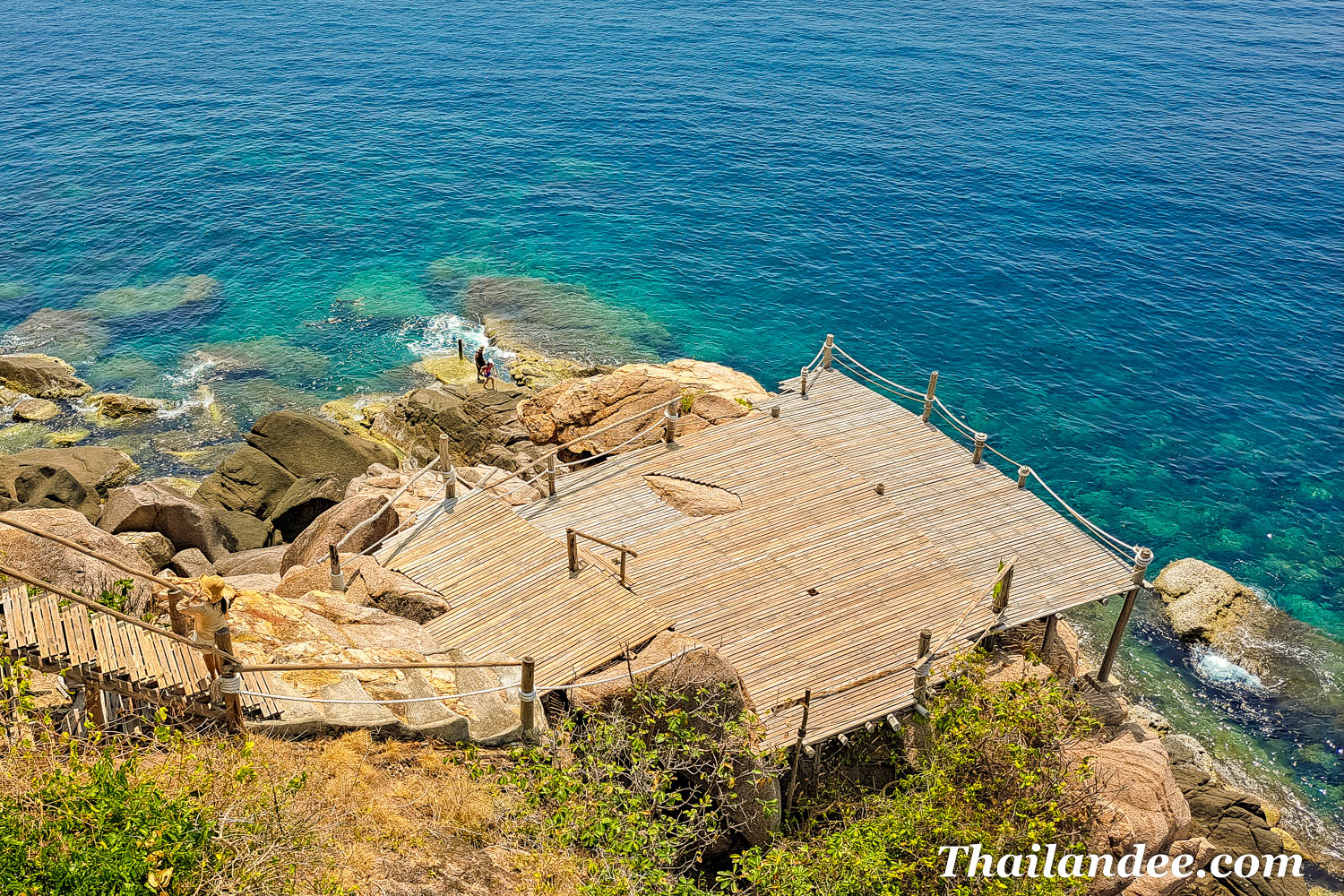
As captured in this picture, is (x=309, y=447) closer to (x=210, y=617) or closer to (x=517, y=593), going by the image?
(x=517, y=593)

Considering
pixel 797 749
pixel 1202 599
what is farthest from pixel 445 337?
pixel 1202 599

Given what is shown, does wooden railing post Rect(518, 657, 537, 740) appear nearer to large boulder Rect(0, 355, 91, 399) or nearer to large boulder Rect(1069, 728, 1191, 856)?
large boulder Rect(1069, 728, 1191, 856)

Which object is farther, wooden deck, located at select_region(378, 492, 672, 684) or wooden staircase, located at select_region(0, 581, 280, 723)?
wooden deck, located at select_region(378, 492, 672, 684)

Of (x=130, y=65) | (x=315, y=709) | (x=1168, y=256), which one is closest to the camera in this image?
(x=315, y=709)

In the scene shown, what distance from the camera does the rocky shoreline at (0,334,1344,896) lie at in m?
19.0

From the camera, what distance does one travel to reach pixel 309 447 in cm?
3731

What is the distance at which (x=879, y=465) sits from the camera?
27500 mm

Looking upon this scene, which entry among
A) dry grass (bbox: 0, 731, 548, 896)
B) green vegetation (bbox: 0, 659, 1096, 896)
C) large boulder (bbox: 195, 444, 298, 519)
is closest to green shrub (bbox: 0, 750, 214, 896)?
green vegetation (bbox: 0, 659, 1096, 896)

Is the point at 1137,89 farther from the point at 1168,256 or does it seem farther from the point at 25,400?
the point at 25,400

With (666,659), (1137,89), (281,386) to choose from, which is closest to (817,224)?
(281,386)

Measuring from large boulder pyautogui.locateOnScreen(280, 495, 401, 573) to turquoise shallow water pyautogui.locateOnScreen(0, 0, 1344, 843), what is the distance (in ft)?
73.1

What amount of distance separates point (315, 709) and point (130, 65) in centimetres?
9863
